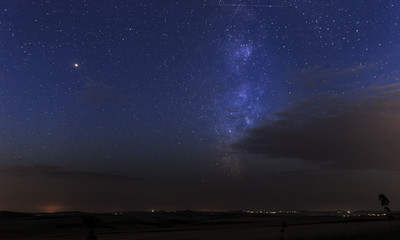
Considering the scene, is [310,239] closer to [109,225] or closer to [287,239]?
[287,239]

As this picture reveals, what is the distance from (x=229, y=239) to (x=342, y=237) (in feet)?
50.9

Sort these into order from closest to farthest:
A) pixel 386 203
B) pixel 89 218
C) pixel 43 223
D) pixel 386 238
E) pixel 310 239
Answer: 1. pixel 89 218
2. pixel 386 238
3. pixel 310 239
4. pixel 386 203
5. pixel 43 223

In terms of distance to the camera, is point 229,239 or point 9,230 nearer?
point 229,239

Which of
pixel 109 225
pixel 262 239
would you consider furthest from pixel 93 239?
pixel 109 225

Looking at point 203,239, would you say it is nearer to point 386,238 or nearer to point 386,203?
point 386,238

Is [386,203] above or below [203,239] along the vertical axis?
above

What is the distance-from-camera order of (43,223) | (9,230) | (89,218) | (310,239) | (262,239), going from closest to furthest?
(89,218) → (310,239) → (262,239) → (9,230) → (43,223)

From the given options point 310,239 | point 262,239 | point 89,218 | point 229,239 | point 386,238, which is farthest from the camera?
point 229,239

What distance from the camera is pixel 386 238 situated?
115 feet

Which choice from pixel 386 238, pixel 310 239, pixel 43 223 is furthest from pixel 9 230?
pixel 386 238

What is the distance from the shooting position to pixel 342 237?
38.6 meters

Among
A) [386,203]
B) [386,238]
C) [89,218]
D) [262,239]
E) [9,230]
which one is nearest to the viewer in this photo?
[89,218]

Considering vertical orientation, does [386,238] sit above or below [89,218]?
below

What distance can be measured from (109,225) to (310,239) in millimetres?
94620
